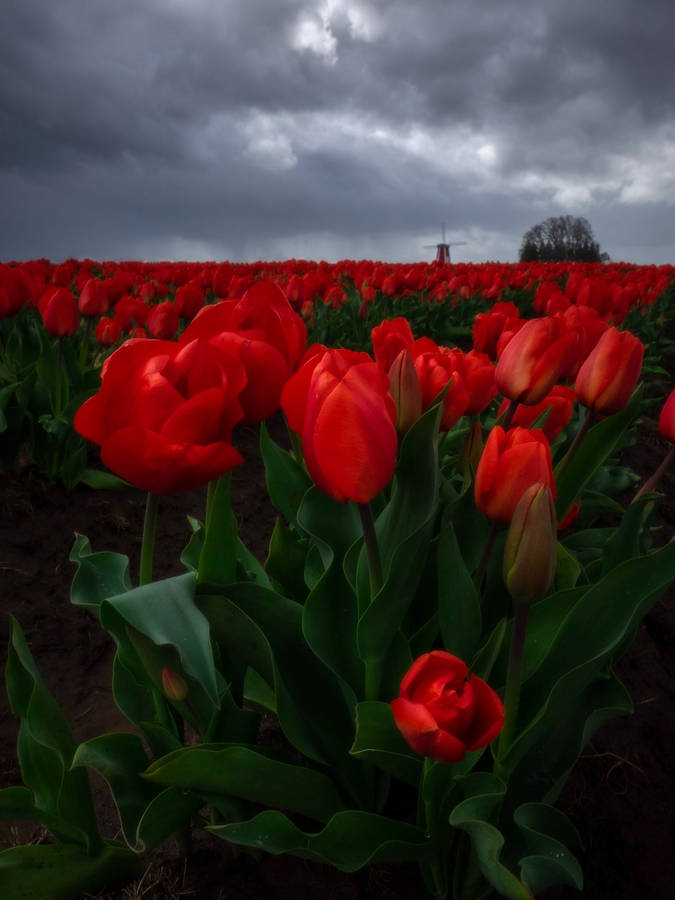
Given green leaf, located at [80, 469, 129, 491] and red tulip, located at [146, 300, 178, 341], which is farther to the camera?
green leaf, located at [80, 469, 129, 491]

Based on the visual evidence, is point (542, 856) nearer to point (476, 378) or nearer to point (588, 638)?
point (588, 638)

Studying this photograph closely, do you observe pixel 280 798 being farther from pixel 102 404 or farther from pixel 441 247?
pixel 441 247

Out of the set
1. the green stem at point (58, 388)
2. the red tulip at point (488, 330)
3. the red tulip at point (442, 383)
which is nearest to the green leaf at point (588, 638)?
the red tulip at point (442, 383)

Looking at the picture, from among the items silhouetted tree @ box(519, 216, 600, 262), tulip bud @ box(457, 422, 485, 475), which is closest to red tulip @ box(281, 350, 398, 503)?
tulip bud @ box(457, 422, 485, 475)

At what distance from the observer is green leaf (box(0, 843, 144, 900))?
1.23 metres

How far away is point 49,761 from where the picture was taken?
4.38ft

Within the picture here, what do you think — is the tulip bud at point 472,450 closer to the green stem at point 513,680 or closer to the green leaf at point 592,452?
the green leaf at point 592,452

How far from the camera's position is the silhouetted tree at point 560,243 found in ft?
128

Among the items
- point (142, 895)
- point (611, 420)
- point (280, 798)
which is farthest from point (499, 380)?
point (142, 895)

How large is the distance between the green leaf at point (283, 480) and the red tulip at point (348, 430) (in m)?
0.58

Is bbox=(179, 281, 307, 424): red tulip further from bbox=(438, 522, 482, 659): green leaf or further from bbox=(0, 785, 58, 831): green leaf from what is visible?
bbox=(0, 785, 58, 831): green leaf

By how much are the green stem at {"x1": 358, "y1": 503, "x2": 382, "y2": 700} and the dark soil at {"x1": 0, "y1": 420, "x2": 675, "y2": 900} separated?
19.8 inches

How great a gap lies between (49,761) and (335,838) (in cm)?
59

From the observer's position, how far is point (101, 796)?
188 cm
